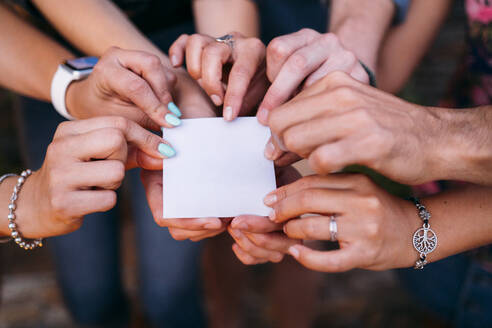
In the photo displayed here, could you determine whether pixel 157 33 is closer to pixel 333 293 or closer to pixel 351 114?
pixel 351 114

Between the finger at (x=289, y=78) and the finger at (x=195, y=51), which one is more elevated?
the finger at (x=195, y=51)

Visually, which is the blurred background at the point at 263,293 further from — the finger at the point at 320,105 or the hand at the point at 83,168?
the finger at the point at 320,105

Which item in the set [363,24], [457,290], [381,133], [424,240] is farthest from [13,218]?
[457,290]

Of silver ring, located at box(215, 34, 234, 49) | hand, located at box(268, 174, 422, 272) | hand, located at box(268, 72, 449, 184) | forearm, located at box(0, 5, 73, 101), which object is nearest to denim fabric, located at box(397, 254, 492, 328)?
hand, located at box(268, 174, 422, 272)

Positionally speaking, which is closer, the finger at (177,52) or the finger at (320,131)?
the finger at (320,131)

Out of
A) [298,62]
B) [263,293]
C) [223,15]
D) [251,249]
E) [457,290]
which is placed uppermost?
[223,15]

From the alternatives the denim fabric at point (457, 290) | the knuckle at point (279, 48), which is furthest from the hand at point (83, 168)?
the denim fabric at point (457, 290)

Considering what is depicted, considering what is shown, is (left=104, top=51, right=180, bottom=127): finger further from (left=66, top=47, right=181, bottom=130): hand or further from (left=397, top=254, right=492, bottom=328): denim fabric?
(left=397, top=254, right=492, bottom=328): denim fabric

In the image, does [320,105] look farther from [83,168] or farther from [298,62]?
[83,168]
